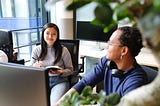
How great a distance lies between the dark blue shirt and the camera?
4.38 ft

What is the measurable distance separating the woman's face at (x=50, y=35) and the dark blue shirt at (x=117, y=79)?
1.14m

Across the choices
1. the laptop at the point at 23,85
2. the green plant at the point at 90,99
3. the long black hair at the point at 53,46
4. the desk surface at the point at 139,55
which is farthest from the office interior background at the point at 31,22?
the green plant at the point at 90,99

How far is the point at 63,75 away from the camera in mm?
2574

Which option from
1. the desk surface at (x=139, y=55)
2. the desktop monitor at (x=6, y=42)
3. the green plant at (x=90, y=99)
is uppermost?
the desktop monitor at (x=6, y=42)

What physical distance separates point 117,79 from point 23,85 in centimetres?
87

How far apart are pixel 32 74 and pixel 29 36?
3865 mm

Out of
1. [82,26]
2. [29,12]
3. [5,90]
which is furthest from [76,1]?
[29,12]

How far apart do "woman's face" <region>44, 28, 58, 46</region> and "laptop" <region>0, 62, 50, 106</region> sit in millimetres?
1872

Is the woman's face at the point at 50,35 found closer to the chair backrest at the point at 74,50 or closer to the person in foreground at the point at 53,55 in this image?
the person in foreground at the point at 53,55

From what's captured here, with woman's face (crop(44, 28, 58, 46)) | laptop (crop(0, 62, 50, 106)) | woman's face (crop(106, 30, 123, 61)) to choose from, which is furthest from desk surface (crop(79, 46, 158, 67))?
laptop (crop(0, 62, 50, 106))

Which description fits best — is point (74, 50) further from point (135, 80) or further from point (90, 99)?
point (90, 99)

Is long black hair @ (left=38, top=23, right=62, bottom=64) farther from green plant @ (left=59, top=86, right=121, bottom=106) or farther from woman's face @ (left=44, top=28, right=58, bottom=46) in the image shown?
green plant @ (left=59, top=86, right=121, bottom=106)

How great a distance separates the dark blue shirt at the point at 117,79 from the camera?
1336mm

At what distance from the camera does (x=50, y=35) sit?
2680 mm
